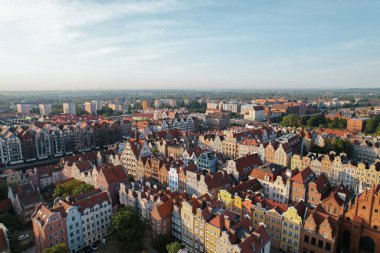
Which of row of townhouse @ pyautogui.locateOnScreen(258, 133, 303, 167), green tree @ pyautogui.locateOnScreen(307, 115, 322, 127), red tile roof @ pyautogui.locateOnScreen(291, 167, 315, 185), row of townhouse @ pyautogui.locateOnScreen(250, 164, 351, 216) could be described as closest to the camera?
row of townhouse @ pyautogui.locateOnScreen(250, 164, 351, 216)

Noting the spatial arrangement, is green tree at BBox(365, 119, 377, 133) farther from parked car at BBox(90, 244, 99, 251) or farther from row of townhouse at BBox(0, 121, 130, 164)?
parked car at BBox(90, 244, 99, 251)

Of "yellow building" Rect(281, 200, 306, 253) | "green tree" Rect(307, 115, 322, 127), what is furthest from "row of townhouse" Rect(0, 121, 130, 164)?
"green tree" Rect(307, 115, 322, 127)

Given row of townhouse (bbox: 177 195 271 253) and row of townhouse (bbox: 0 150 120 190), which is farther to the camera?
row of townhouse (bbox: 0 150 120 190)

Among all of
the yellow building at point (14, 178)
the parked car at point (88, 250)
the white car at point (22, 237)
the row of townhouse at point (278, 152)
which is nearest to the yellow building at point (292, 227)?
the parked car at point (88, 250)

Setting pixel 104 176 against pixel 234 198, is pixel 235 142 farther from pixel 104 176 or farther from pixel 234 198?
pixel 104 176

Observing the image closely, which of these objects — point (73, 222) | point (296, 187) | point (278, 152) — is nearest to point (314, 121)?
point (278, 152)

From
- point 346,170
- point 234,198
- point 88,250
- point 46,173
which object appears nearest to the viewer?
point 88,250
